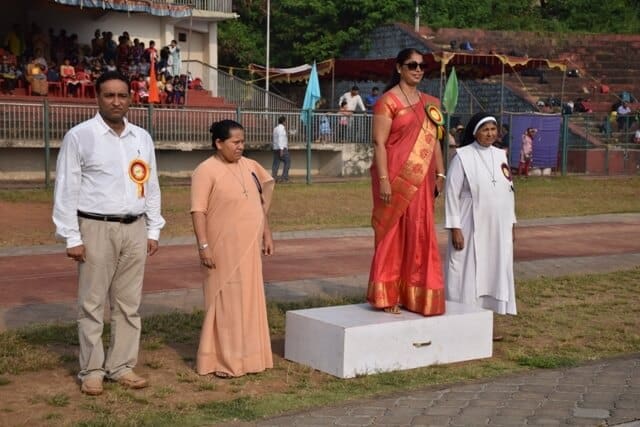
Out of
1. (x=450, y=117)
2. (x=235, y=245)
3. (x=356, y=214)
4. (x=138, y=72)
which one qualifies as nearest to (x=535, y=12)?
(x=450, y=117)

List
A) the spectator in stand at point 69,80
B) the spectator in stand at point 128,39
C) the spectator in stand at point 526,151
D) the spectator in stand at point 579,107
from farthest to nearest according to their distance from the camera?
the spectator in stand at point 579,107, the spectator in stand at point 128,39, the spectator in stand at point 526,151, the spectator in stand at point 69,80

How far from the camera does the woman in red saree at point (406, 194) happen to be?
283 inches

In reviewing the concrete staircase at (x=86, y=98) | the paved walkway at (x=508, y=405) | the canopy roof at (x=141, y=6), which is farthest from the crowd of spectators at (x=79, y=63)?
the paved walkway at (x=508, y=405)

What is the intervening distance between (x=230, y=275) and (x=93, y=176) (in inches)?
46.1

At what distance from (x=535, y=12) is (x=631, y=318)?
37.0 meters

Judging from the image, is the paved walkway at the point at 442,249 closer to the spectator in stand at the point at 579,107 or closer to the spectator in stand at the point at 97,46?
the spectator in stand at the point at 579,107

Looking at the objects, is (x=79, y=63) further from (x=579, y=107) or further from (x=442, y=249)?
(x=442, y=249)

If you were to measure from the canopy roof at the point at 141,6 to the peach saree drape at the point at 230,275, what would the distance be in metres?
20.9

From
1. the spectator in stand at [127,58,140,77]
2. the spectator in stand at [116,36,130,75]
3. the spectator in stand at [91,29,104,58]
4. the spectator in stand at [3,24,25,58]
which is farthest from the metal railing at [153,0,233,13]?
the spectator in stand at [3,24,25,58]

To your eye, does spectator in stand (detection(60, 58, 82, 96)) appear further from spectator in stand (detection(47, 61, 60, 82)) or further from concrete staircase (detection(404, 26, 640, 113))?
concrete staircase (detection(404, 26, 640, 113))

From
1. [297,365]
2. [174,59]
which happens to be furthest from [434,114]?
[174,59]

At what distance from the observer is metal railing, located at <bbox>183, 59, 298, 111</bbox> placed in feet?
98.0

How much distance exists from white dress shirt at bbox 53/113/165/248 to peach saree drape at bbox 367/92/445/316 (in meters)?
1.84

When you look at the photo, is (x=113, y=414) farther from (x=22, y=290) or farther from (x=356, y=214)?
(x=356, y=214)
